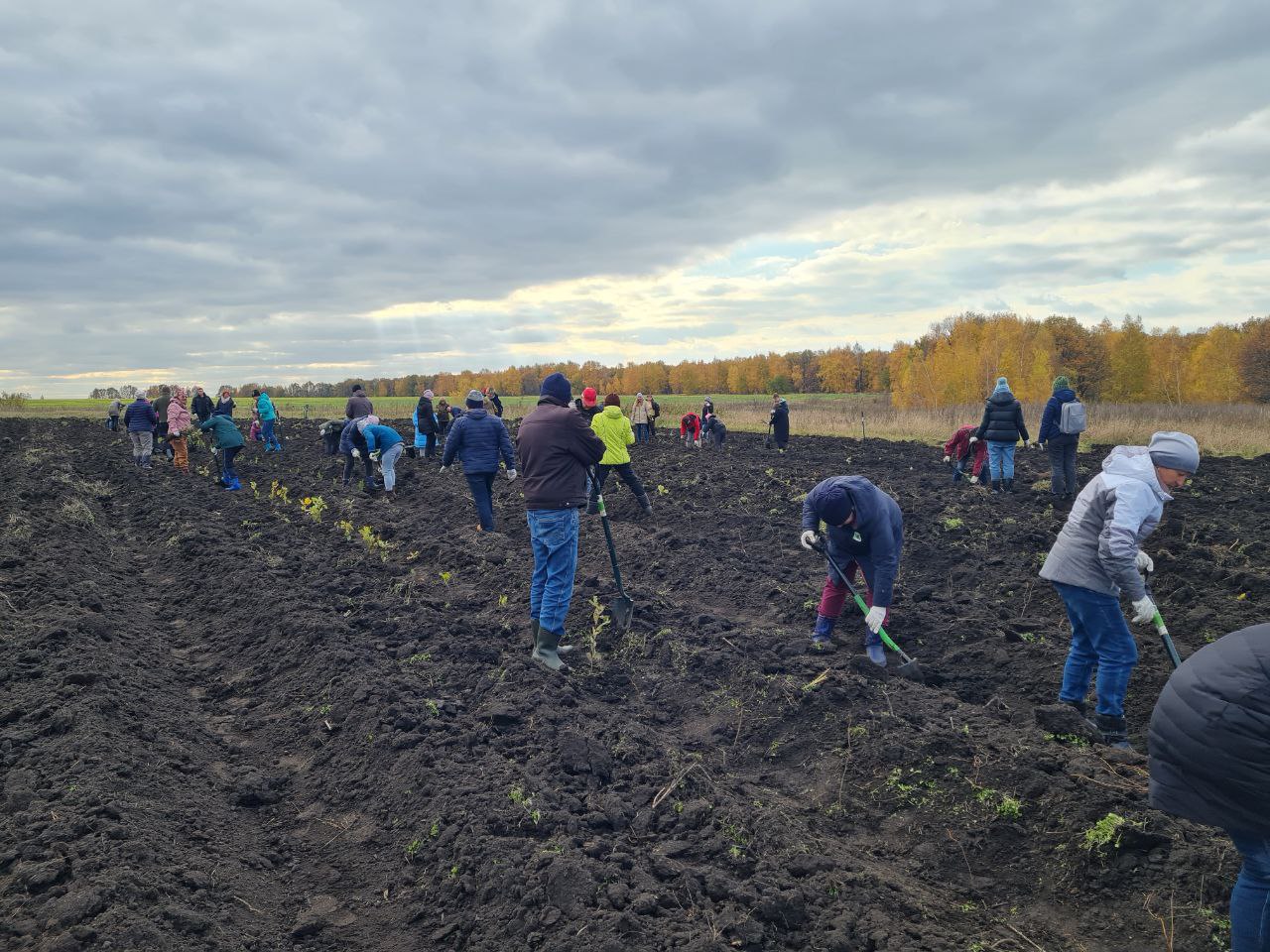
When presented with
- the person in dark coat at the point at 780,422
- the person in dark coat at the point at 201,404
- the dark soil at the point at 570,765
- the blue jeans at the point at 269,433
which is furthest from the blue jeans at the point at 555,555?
the blue jeans at the point at 269,433

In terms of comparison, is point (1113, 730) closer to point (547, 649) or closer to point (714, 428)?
point (547, 649)

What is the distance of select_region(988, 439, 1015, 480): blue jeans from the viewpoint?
13.6m

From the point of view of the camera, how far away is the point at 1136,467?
470cm

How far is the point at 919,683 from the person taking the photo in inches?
232

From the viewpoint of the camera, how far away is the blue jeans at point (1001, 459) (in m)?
13.6

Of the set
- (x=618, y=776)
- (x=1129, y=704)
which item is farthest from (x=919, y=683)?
(x=618, y=776)

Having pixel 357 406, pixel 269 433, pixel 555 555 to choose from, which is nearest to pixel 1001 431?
pixel 555 555

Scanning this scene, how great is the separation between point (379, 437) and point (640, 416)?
12386mm

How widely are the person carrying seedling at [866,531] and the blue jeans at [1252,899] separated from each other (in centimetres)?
316

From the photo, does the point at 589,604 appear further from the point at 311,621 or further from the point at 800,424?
the point at 800,424

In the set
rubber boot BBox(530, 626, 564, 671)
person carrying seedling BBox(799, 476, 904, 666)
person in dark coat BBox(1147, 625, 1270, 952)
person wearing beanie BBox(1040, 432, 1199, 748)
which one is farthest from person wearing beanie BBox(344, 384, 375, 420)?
person in dark coat BBox(1147, 625, 1270, 952)

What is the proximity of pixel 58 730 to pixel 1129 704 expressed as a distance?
7252 mm

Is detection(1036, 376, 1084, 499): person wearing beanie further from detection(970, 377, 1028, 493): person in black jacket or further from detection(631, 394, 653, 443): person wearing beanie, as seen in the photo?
detection(631, 394, 653, 443): person wearing beanie

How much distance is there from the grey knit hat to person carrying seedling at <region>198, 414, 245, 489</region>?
1372 cm
